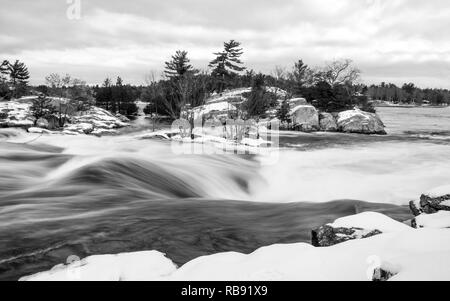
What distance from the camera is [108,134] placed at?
29641 mm

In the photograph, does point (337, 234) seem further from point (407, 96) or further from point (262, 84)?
point (407, 96)

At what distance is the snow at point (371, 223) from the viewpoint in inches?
158

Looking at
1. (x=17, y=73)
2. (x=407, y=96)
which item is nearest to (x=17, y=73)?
(x=17, y=73)

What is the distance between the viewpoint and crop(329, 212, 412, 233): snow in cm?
401

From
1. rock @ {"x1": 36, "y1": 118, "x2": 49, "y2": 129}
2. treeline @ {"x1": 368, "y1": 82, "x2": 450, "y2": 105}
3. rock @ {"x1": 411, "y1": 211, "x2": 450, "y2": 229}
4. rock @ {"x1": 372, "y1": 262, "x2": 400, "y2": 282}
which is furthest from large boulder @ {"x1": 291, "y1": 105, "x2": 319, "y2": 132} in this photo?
treeline @ {"x1": 368, "y1": 82, "x2": 450, "y2": 105}

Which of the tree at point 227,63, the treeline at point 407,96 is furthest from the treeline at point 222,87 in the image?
the treeline at point 407,96

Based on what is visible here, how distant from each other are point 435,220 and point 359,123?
30.1 m

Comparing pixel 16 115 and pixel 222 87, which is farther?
pixel 222 87

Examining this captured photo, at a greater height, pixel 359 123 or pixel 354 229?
pixel 359 123

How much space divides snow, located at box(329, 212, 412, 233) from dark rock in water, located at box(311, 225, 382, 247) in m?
0.06

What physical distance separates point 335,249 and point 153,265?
1968mm

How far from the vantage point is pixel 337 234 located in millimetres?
4090

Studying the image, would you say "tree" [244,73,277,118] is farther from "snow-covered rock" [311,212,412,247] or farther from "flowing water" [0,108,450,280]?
"snow-covered rock" [311,212,412,247]

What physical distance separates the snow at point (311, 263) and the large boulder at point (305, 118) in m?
29.6
